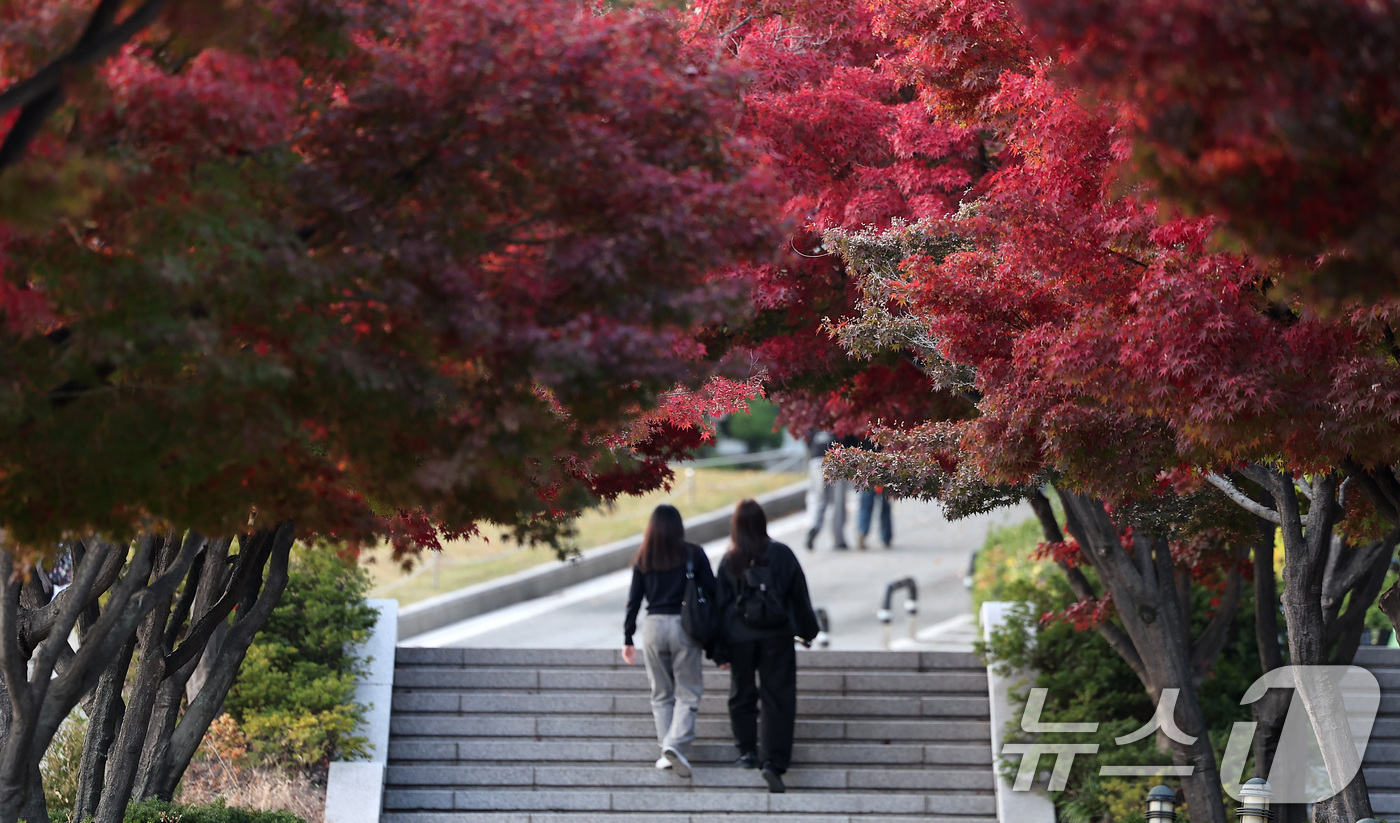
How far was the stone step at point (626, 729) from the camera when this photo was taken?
9.92 m

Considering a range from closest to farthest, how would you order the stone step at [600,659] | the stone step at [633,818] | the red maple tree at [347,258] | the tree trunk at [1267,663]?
the red maple tree at [347,258], the tree trunk at [1267,663], the stone step at [633,818], the stone step at [600,659]

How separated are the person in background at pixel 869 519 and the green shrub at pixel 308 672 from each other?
9.19 meters

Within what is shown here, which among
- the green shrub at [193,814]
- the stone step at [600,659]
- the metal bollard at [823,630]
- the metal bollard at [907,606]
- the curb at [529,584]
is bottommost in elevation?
the green shrub at [193,814]

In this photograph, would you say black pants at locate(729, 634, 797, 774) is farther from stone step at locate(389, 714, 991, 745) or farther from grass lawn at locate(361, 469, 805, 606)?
grass lawn at locate(361, 469, 805, 606)

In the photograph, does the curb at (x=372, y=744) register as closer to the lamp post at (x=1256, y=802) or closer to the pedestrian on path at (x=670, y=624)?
the pedestrian on path at (x=670, y=624)

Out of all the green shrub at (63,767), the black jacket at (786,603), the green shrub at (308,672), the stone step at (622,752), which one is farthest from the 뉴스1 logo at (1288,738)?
the green shrub at (63,767)

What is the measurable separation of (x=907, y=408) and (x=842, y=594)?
7290mm

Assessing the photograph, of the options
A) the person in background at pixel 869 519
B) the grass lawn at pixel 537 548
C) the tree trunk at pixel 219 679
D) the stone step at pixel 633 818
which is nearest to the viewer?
→ the tree trunk at pixel 219 679

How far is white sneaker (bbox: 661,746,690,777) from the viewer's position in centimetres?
918

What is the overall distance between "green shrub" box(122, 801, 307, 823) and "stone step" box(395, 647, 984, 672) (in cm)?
274

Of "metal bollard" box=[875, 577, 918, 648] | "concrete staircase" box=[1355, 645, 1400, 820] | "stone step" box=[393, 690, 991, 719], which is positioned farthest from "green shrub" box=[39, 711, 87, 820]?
"concrete staircase" box=[1355, 645, 1400, 820]

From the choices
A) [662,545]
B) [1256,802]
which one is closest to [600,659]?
[662,545]

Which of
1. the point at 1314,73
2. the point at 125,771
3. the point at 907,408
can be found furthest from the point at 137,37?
the point at 907,408

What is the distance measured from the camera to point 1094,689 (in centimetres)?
975
